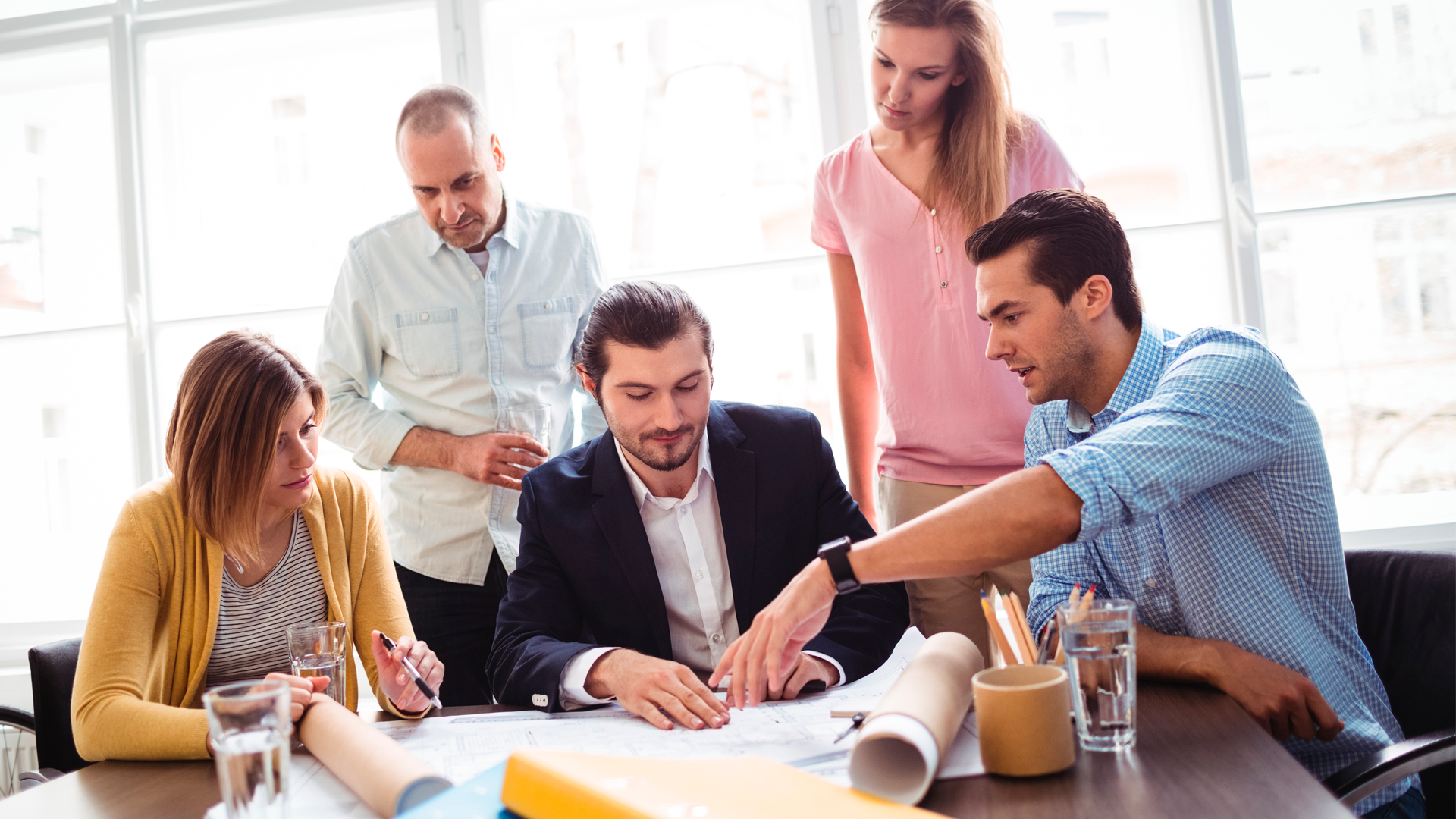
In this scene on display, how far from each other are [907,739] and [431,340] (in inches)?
67.2

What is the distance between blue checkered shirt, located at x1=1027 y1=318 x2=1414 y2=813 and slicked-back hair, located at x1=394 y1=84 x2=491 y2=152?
1.49 m

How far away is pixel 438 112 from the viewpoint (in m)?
2.20

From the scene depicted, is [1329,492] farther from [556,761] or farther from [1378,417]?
[1378,417]

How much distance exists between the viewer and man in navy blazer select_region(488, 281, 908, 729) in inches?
67.2

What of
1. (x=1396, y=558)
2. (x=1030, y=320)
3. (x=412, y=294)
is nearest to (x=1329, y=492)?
(x=1396, y=558)

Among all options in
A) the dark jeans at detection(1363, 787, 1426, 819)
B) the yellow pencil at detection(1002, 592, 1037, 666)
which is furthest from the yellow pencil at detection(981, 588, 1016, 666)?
the dark jeans at detection(1363, 787, 1426, 819)

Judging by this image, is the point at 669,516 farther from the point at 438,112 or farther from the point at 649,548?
the point at 438,112

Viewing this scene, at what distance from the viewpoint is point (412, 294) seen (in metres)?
2.36

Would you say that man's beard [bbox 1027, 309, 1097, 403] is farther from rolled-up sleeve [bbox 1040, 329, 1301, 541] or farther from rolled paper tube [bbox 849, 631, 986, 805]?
rolled paper tube [bbox 849, 631, 986, 805]

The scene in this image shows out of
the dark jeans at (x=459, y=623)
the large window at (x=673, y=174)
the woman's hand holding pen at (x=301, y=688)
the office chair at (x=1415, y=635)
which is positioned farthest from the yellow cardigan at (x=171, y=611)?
the large window at (x=673, y=174)

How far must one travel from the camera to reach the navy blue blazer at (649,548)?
166 cm

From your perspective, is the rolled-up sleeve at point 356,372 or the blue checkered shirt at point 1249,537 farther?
the rolled-up sleeve at point 356,372

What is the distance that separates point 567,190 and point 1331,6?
7.76 ft

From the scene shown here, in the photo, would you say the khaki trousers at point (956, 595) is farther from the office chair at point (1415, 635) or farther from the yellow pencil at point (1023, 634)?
the yellow pencil at point (1023, 634)
